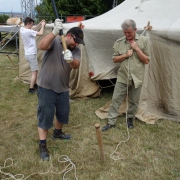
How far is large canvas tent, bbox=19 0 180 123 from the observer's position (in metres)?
3.76

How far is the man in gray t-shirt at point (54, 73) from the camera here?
2465 mm

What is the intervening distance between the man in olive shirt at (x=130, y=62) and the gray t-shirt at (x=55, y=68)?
35.9 inches

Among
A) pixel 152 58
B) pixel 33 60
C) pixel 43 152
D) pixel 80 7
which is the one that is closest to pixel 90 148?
pixel 43 152

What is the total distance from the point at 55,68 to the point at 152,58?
6.31 ft

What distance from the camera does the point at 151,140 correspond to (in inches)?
131

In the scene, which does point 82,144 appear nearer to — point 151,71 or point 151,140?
point 151,140

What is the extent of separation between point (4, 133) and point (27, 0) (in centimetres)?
1095

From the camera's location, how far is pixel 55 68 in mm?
2592

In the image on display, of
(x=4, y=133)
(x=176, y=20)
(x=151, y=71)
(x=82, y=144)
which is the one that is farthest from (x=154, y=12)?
(x=4, y=133)

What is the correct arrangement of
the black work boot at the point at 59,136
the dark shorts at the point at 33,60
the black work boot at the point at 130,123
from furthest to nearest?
the dark shorts at the point at 33,60
the black work boot at the point at 130,123
the black work boot at the point at 59,136

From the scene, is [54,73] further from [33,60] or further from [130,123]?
[33,60]

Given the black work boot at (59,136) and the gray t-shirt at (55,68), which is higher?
the gray t-shirt at (55,68)

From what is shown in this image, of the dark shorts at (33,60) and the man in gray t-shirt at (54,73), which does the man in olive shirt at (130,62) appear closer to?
the man in gray t-shirt at (54,73)


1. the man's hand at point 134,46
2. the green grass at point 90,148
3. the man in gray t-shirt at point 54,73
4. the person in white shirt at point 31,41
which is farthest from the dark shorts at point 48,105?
the person in white shirt at point 31,41
